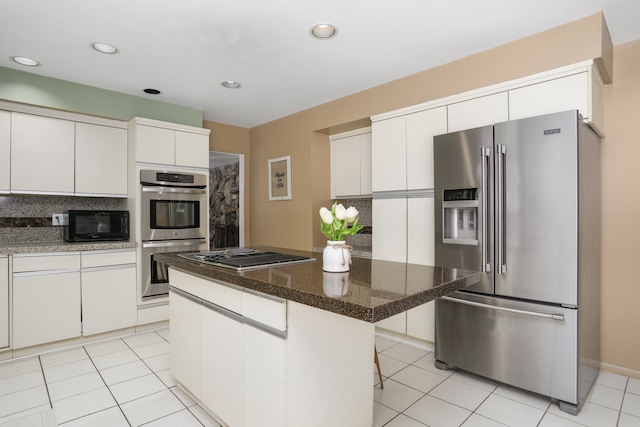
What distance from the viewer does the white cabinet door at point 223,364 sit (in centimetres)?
179

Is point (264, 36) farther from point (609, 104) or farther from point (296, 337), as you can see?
point (609, 104)

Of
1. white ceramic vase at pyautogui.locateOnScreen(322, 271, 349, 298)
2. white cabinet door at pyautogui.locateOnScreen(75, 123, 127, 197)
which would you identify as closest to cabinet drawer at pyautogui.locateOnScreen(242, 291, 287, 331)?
white ceramic vase at pyautogui.locateOnScreen(322, 271, 349, 298)

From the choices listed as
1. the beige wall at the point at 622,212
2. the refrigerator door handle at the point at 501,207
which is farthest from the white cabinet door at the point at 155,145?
the beige wall at the point at 622,212

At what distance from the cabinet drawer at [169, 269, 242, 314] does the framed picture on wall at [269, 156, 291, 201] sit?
7.89 ft

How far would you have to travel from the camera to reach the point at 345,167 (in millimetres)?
4297

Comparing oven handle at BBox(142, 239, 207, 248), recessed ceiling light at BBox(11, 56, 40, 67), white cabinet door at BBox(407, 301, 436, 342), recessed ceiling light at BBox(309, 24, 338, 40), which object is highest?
recessed ceiling light at BBox(309, 24, 338, 40)

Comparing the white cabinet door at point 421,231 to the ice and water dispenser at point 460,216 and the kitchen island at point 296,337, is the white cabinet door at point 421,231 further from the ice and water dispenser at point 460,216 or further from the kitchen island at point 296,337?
the kitchen island at point 296,337

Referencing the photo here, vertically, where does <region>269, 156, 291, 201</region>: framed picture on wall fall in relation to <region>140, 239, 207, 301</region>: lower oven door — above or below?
above

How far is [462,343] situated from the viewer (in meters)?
2.67

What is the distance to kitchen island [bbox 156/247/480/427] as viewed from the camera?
1369 mm

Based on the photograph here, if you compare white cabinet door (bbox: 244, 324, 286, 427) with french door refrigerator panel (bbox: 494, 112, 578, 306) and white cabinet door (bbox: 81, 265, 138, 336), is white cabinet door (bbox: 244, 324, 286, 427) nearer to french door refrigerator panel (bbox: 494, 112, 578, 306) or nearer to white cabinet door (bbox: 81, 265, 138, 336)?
french door refrigerator panel (bbox: 494, 112, 578, 306)

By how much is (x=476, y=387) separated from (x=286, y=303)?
1.86 meters

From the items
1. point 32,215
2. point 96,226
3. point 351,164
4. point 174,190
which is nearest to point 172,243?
point 174,190

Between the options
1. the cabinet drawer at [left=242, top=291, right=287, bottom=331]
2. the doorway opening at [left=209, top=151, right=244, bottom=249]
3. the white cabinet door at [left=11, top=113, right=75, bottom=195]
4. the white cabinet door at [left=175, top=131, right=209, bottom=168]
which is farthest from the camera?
the doorway opening at [left=209, top=151, right=244, bottom=249]
